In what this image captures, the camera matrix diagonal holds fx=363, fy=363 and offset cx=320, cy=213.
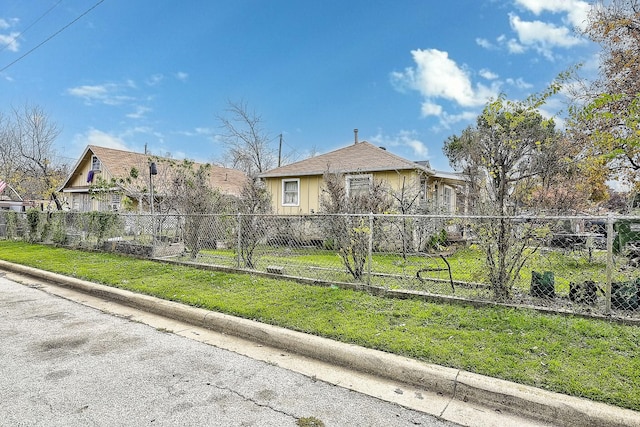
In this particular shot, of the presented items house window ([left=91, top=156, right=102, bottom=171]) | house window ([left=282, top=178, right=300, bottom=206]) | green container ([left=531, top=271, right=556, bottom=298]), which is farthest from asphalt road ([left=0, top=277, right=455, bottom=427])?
house window ([left=91, top=156, right=102, bottom=171])

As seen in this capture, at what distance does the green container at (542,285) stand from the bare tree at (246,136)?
21.3m

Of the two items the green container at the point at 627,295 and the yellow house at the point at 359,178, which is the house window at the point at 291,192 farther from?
the green container at the point at 627,295

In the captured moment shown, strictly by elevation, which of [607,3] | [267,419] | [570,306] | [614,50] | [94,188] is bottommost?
[267,419]

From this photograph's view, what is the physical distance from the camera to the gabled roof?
41.1 ft

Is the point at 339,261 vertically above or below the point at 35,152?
below

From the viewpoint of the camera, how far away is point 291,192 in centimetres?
1500

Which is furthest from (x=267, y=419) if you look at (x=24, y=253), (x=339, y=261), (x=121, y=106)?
(x=121, y=106)

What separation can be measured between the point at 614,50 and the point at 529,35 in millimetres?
2491

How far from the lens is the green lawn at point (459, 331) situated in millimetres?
2836

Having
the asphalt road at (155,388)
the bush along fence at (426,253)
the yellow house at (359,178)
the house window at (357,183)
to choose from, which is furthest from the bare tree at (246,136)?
the asphalt road at (155,388)

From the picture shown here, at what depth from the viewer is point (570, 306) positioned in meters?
4.20

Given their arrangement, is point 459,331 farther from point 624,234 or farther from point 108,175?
point 108,175

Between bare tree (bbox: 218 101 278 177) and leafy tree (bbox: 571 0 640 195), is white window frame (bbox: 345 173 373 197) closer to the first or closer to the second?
leafy tree (bbox: 571 0 640 195)

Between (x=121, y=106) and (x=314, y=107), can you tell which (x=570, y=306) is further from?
(x=121, y=106)
